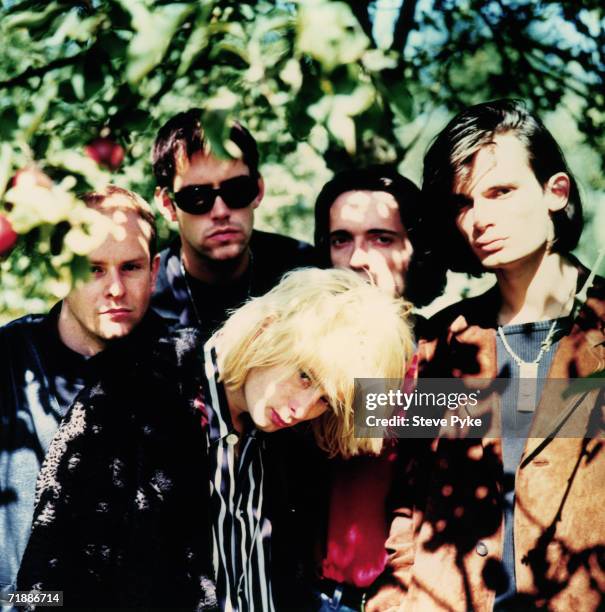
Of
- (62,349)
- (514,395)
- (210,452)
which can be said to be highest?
(62,349)

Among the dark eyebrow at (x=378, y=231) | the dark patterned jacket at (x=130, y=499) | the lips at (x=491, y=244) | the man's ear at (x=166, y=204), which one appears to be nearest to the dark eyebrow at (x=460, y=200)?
the lips at (x=491, y=244)

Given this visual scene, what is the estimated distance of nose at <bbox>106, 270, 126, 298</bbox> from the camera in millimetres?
2531

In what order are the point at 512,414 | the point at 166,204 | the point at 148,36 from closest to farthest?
the point at 148,36 → the point at 512,414 → the point at 166,204

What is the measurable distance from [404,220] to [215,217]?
823mm

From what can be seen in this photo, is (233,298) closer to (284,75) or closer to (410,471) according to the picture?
(410,471)

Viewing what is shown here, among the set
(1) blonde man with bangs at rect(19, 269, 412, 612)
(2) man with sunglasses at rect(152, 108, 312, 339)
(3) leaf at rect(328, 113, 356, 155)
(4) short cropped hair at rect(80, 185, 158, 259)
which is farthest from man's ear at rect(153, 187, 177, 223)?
(3) leaf at rect(328, 113, 356, 155)

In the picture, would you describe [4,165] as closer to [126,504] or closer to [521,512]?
[126,504]

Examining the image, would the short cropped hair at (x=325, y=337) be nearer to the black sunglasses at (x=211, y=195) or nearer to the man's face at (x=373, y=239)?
the man's face at (x=373, y=239)

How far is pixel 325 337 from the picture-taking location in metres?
2.29

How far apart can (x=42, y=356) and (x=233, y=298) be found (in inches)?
41.6

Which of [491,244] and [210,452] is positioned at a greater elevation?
[491,244]

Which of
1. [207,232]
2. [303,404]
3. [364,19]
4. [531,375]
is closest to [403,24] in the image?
[364,19]

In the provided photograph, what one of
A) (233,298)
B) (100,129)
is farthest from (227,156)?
(233,298)

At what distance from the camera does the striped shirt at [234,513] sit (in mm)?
A: 2361
